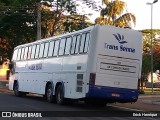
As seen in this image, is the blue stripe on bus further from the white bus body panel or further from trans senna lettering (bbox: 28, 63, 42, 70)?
trans senna lettering (bbox: 28, 63, 42, 70)

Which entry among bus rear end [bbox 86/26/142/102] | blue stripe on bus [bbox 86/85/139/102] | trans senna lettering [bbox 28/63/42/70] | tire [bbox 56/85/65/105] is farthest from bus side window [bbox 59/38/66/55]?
blue stripe on bus [bbox 86/85/139/102]

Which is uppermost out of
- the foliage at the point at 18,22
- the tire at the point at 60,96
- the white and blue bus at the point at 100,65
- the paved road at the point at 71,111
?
the foliage at the point at 18,22

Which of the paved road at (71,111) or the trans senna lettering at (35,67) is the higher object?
the trans senna lettering at (35,67)

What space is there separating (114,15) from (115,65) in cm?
2957

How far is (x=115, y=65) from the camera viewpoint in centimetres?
2130

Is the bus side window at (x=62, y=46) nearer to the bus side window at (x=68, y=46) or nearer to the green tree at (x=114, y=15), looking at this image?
the bus side window at (x=68, y=46)

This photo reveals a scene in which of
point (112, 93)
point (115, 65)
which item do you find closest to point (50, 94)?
point (112, 93)

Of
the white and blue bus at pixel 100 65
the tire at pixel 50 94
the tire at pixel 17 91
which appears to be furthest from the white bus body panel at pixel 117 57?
the tire at pixel 17 91

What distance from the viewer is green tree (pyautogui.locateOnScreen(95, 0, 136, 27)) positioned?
49.9 m

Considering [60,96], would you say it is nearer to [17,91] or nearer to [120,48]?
[120,48]

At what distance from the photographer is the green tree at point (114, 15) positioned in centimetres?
4991

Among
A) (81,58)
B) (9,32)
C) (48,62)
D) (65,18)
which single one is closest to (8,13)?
(9,32)

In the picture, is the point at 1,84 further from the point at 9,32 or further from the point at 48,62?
the point at 48,62

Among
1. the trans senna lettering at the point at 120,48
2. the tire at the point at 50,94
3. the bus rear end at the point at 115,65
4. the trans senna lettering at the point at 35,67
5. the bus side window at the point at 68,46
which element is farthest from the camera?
the trans senna lettering at the point at 35,67
